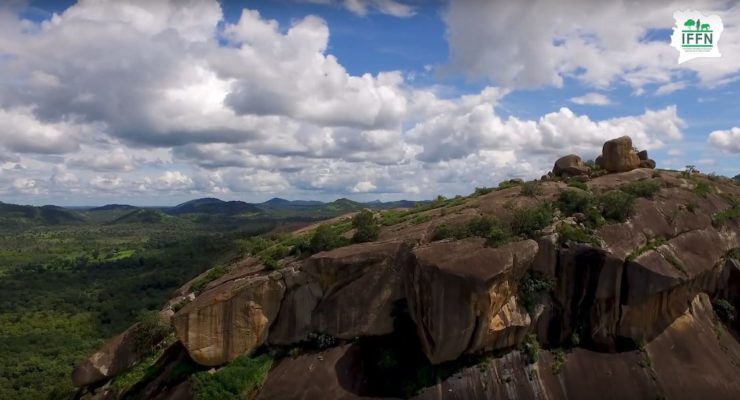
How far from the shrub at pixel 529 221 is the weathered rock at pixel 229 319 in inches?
603

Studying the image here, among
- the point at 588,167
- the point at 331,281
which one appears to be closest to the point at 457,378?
the point at 331,281

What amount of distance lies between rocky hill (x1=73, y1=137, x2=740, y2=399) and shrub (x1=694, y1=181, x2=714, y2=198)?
158 inches

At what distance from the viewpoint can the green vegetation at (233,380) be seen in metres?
28.1

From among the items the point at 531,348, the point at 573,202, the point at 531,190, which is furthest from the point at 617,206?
the point at 531,348

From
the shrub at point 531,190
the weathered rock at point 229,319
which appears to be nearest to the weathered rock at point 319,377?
the weathered rock at point 229,319

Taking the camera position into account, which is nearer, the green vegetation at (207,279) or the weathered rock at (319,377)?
the weathered rock at (319,377)

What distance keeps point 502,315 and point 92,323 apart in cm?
8962

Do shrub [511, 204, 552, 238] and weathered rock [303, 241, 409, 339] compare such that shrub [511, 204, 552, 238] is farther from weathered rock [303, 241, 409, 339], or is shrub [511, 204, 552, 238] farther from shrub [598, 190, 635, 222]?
weathered rock [303, 241, 409, 339]

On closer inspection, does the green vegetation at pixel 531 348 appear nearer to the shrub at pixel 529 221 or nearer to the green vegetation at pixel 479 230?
the green vegetation at pixel 479 230

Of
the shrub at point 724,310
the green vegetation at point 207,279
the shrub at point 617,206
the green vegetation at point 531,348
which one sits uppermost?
the shrub at point 617,206

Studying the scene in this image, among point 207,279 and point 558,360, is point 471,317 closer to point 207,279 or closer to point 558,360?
point 558,360

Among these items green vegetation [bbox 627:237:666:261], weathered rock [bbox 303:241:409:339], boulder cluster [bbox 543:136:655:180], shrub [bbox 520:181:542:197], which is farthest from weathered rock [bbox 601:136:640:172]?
weathered rock [bbox 303:241:409:339]

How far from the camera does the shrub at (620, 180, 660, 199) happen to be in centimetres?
3656

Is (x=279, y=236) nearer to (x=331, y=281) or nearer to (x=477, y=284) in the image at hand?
(x=331, y=281)
